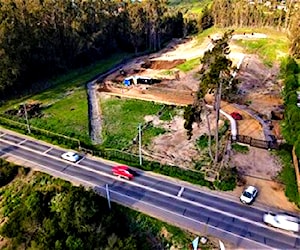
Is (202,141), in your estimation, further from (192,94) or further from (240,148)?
(192,94)

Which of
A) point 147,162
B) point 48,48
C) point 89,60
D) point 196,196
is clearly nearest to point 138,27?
point 89,60

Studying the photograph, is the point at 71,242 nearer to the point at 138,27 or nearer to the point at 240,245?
the point at 240,245

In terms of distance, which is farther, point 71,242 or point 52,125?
point 52,125

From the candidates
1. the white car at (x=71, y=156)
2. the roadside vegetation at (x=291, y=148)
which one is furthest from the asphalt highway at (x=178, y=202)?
the roadside vegetation at (x=291, y=148)

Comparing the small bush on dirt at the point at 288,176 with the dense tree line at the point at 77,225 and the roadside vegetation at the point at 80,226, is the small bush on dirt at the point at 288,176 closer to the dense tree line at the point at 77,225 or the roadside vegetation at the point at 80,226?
the roadside vegetation at the point at 80,226

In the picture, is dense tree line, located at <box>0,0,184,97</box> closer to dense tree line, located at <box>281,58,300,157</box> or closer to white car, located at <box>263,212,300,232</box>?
dense tree line, located at <box>281,58,300,157</box>

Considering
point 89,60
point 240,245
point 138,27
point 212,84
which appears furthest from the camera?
point 138,27
